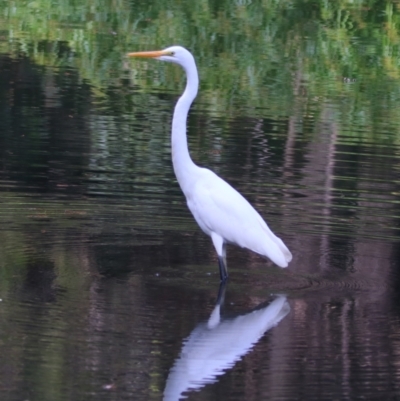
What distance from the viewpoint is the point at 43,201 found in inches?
418

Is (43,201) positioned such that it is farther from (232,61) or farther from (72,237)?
(232,61)

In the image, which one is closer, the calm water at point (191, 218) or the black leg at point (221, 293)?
the calm water at point (191, 218)

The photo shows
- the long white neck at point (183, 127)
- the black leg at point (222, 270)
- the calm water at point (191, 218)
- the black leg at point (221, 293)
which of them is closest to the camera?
the calm water at point (191, 218)

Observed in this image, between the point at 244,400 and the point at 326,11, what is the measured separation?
17029 millimetres

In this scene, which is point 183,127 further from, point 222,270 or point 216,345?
point 216,345

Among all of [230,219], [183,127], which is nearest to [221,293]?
[230,219]

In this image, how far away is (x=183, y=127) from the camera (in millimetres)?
8953

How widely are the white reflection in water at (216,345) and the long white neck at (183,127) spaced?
1376 millimetres

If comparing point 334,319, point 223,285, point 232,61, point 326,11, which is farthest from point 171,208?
point 326,11

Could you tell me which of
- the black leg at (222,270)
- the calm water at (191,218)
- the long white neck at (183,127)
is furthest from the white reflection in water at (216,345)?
the long white neck at (183,127)

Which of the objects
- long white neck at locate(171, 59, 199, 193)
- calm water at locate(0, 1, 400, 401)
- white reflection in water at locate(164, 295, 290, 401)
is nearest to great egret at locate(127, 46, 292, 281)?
long white neck at locate(171, 59, 199, 193)

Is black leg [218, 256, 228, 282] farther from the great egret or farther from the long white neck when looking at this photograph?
the long white neck

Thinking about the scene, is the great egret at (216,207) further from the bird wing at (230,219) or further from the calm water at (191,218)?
the calm water at (191,218)

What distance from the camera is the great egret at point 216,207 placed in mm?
8602
